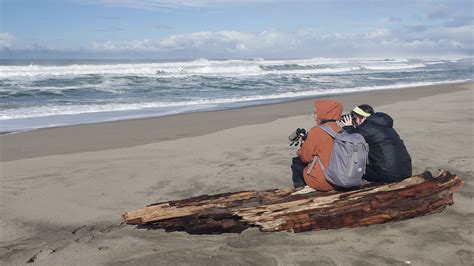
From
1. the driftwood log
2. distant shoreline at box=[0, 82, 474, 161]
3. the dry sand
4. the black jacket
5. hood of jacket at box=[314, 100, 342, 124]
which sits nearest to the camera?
the dry sand

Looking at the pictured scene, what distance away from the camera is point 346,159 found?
13.8 feet

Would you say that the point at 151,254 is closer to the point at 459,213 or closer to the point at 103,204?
the point at 103,204

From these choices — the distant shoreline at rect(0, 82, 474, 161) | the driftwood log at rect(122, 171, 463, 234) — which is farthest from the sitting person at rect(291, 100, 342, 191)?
the distant shoreline at rect(0, 82, 474, 161)

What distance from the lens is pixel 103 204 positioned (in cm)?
511

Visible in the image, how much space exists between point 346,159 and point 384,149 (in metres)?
0.51

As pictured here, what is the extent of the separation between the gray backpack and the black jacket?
0.23 meters

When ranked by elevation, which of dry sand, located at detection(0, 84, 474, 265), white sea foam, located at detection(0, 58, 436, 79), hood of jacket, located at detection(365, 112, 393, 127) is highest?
white sea foam, located at detection(0, 58, 436, 79)

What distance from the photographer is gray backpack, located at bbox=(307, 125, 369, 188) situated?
4.16 meters

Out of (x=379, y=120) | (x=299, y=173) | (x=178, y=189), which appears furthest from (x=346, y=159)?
(x=178, y=189)

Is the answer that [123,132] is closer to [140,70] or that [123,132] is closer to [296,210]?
[296,210]

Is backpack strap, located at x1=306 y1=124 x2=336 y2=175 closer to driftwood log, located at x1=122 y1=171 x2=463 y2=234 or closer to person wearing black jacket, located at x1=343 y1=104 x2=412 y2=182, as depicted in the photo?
driftwood log, located at x1=122 y1=171 x2=463 y2=234

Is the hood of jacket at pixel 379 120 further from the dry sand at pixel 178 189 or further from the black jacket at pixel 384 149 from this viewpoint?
the dry sand at pixel 178 189

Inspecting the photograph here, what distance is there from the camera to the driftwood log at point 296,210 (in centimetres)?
410

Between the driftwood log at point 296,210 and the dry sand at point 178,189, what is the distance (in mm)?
91
